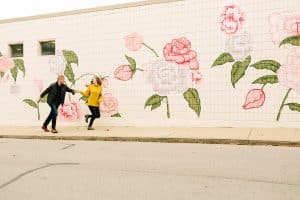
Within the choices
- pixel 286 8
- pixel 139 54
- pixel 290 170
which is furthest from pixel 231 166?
pixel 139 54

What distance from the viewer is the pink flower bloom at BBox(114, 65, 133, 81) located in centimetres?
1603

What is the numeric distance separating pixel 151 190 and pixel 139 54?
29.7ft

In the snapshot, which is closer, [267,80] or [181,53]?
[267,80]

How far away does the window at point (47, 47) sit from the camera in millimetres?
17688

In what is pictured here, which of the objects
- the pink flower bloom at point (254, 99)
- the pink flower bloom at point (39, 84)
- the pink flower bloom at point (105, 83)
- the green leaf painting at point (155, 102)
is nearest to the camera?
the pink flower bloom at point (254, 99)

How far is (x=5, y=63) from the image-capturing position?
1873 cm

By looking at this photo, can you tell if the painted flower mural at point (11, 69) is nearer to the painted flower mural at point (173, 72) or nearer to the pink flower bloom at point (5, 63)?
the pink flower bloom at point (5, 63)

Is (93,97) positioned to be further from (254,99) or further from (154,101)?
(254,99)

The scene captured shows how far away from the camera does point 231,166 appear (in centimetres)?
888

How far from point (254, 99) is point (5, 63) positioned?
9488 mm

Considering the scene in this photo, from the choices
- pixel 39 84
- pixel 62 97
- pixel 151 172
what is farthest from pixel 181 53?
pixel 151 172

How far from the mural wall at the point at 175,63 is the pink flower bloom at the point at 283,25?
3 centimetres

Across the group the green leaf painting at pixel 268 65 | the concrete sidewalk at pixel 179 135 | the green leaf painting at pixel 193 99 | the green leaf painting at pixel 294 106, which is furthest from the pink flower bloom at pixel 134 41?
the green leaf painting at pixel 294 106

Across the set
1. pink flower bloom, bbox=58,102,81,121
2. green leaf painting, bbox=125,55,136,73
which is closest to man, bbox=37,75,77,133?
pink flower bloom, bbox=58,102,81,121
